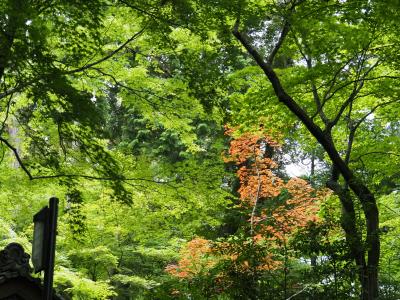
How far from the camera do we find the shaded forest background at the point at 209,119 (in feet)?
18.9

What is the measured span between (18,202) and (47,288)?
282 inches

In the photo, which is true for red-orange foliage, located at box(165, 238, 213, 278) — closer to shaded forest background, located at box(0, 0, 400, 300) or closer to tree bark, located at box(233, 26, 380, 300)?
shaded forest background, located at box(0, 0, 400, 300)

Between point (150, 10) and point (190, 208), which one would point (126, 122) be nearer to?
point (190, 208)

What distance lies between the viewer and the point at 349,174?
845 centimetres

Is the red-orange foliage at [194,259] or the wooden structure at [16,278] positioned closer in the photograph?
the wooden structure at [16,278]

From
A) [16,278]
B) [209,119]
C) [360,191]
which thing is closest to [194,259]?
[209,119]

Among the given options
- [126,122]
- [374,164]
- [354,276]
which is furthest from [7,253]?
[126,122]

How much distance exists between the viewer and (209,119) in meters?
A: 9.76

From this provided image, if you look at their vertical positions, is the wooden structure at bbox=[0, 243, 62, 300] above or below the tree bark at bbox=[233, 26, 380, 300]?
below

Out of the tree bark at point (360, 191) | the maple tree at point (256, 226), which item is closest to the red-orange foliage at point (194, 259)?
the maple tree at point (256, 226)

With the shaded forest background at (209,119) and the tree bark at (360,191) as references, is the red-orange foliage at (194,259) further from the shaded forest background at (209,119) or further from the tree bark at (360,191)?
the tree bark at (360,191)

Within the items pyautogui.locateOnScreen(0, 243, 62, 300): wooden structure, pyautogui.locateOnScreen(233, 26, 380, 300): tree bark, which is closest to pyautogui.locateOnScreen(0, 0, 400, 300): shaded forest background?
pyautogui.locateOnScreen(233, 26, 380, 300): tree bark

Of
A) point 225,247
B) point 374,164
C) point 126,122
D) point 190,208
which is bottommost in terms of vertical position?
point 225,247

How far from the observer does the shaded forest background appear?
18.9 ft
